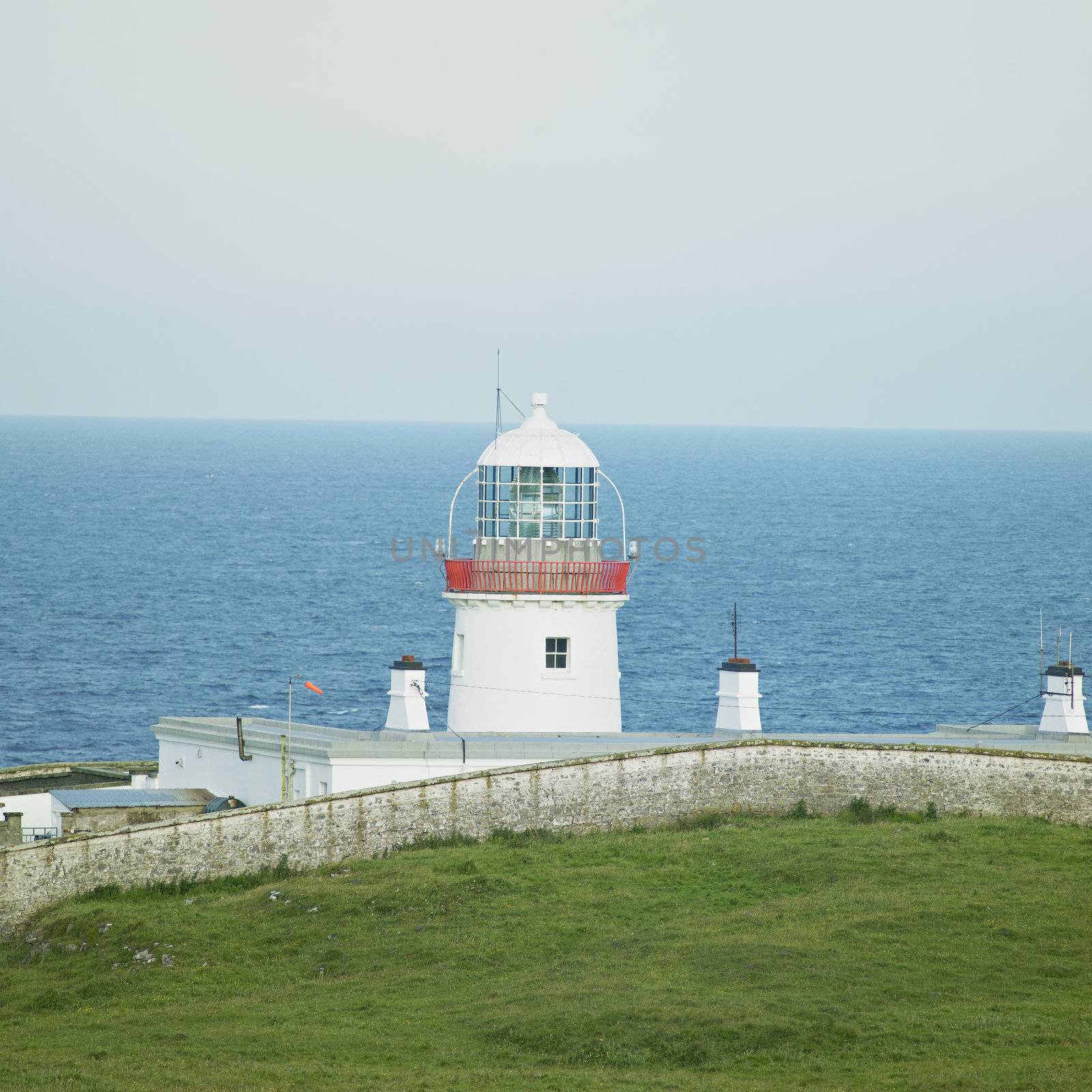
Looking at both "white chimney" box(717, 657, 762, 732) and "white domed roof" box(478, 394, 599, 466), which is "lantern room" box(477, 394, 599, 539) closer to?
"white domed roof" box(478, 394, 599, 466)

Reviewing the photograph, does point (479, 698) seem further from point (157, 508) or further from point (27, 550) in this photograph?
point (157, 508)

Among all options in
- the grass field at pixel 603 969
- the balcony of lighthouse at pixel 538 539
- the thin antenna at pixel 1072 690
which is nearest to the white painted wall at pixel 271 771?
the grass field at pixel 603 969

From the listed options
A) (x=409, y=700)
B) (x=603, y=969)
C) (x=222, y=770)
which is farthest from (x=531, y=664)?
(x=603, y=969)

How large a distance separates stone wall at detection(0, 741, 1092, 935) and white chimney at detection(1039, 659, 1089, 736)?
422cm

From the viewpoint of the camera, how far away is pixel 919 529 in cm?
15325

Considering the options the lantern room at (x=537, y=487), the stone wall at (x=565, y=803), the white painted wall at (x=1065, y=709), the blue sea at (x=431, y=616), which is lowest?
the blue sea at (x=431, y=616)

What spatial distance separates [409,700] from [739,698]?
5.78 m

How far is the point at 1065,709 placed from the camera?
33469 millimetres

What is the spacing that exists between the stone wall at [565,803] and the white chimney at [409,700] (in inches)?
163

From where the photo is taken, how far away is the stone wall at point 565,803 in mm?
26875

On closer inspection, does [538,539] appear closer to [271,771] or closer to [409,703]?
[409,703]

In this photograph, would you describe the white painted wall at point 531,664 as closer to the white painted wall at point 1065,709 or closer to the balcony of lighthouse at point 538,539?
the balcony of lighthouse at point 538,539

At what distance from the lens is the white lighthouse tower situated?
104 feet

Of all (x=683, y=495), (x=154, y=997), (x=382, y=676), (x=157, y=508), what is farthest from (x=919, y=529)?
(x=154, y=997)
